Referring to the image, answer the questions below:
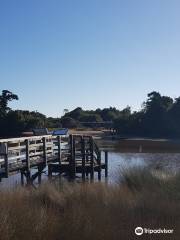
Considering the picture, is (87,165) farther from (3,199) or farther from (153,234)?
(153,234)

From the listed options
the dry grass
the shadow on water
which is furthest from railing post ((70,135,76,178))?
the dry grass

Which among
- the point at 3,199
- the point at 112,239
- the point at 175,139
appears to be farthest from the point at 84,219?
the point at 175,139

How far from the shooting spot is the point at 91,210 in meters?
10.3

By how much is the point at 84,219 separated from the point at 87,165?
1529 centimetres

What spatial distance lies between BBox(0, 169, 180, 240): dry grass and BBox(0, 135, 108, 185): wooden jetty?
4.57m

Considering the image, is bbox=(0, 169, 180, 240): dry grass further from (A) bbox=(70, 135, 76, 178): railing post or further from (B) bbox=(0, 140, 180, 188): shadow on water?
(A) bbox=(70, 135, 76, 178): railing post

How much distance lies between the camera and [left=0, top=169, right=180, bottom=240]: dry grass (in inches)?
346

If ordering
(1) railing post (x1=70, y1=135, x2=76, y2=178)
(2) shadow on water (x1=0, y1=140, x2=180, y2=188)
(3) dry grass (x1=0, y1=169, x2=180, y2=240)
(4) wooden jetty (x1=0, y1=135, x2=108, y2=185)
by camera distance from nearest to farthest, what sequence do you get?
1. (3) dry grass (x1=0, y1=169, x2=180, y2=240)
2. (2) shadow on water (x1=0, y1=140, x2=180, y2=188)
3. (4) wooden jetty (x1=0, y1=135, x2=108, y2=185)
4. (1) railing post (x1=70, y1=135, x2=76, y2=178)

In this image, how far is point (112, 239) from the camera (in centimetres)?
877

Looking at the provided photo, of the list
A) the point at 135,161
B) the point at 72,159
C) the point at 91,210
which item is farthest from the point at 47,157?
the point at 135,161

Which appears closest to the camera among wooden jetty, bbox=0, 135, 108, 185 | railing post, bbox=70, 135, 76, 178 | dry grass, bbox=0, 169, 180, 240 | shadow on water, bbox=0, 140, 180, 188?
dry grass, bbox=0, 169, 180, 240

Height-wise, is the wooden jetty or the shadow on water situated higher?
the wooden jetty

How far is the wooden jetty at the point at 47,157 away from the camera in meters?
17.9

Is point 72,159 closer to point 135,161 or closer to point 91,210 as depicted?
point 135,161
